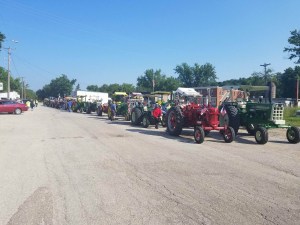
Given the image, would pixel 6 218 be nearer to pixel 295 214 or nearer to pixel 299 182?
pixel 295 214

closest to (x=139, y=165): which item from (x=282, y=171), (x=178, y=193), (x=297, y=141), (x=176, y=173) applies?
(x=176, y=173)

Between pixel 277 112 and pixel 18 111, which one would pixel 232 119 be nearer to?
pixel 277 112

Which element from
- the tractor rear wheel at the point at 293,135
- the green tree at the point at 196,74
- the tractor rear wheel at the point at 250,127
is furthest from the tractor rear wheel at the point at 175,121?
the green tree at the point at 196,74

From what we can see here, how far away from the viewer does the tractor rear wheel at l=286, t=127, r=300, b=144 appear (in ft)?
39.6

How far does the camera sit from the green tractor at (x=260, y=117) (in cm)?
1212

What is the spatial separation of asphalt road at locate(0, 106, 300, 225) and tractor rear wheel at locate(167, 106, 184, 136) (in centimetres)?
283

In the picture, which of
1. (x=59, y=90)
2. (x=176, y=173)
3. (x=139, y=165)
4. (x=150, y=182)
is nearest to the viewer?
(x=150, y=182)

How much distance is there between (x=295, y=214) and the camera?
498 cm

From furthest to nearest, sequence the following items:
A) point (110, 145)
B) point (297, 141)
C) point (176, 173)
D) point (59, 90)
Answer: point (59, 90) → point (297, 141) → point (110, 145) → point (176, 173)

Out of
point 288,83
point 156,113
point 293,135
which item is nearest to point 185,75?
point 288,83

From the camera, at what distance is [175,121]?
1441 centimetres

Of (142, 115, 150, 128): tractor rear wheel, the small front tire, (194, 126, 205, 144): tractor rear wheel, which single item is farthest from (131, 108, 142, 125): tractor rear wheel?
the small front tire

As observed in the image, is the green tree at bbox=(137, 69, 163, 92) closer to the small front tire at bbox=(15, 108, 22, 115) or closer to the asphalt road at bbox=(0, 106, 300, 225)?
the small front tire at bbox=(15, 108, 22, 115)

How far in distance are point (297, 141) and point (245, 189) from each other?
6.84 m
